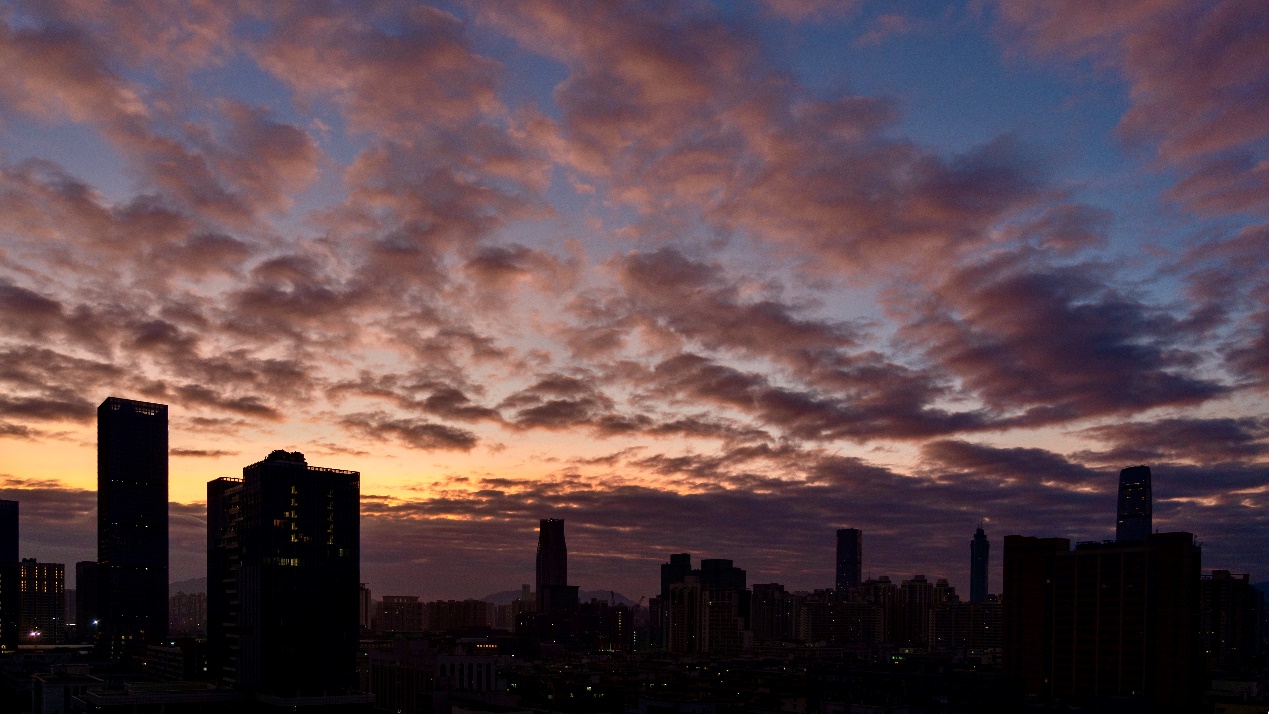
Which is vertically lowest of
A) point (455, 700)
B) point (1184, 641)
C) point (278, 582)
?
point (455, 700)

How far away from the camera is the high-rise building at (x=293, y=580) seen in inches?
6575

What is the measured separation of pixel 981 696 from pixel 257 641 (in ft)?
433

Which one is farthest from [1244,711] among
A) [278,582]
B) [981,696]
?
[278,582]

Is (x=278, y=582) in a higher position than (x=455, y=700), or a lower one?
higher

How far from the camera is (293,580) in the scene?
169 m

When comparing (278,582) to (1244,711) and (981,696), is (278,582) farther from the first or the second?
(1244,711)

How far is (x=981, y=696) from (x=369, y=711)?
113115mm

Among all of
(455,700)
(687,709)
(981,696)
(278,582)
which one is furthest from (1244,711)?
(278,582)

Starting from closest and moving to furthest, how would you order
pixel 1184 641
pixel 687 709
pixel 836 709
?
pixel 687 709 → pixel 836 709 → pixel 1184 641

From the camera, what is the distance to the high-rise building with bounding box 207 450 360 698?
16700cm

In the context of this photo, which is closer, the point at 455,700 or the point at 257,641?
the point at 257,641

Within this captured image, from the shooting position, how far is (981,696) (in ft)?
638

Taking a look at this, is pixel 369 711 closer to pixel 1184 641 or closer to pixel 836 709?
pixel 836 709

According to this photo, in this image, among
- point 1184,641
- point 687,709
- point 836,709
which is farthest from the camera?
point 1184,641
